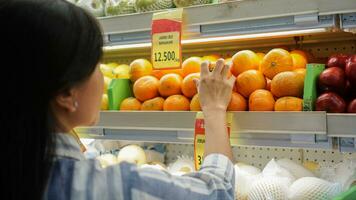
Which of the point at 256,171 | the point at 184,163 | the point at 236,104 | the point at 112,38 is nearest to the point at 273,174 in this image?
the point at 256,171

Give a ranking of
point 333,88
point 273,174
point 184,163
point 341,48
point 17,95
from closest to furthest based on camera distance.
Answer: point 17,95
point 333,88
point 273,174
point 341,48
point 184,163

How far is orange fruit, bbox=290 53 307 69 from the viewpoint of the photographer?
1473mm

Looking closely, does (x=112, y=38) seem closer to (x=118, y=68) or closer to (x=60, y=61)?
(x=118, y=68)

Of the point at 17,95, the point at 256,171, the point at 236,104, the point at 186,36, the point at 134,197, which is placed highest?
the point at 186,36

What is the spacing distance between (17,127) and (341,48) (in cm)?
128

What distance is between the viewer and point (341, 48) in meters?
1.74

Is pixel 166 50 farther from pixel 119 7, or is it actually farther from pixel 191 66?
pixel 119 7

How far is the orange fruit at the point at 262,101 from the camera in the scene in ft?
4.44

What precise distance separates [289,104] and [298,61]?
0.23 metres

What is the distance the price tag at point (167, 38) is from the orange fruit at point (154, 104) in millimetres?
133

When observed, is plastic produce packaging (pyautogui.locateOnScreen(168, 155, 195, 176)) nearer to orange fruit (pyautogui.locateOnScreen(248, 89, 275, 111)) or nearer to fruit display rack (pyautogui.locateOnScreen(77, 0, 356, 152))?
fruit display rack (pyautogui.locateOnScreen(77, 0, 356, 152))

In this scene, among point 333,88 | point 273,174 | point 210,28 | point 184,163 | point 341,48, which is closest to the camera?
point 333,88

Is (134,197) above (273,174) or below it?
above

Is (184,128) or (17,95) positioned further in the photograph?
(184,128)
